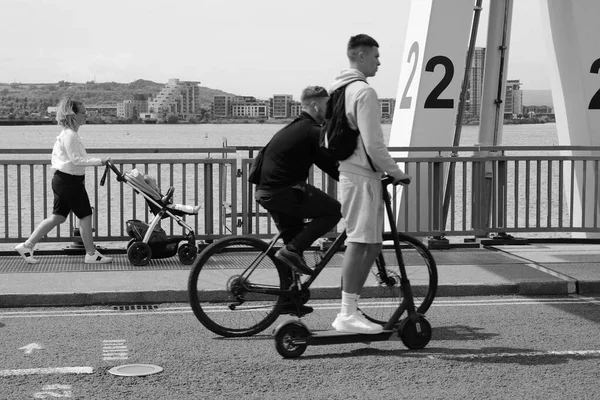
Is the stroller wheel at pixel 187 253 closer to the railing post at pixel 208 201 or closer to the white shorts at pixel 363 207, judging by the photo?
the railing post at pixel 208 201

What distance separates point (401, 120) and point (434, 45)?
3.86 ft

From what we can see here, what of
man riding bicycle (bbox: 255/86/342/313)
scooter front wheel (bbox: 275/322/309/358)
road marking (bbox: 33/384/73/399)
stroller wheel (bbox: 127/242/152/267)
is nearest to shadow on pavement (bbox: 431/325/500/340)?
man riding bicycle (bbox: 255/86/342/313)

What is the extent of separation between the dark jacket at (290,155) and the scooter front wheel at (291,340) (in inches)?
42.4

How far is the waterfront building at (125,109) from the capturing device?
252ft

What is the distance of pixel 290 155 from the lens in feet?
23.3

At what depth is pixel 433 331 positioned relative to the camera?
24.7ft

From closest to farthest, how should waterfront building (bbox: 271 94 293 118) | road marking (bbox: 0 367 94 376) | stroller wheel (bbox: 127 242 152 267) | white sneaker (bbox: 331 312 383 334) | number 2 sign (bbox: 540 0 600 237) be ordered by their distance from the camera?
road marking (bbox: 0 367 94 376), white sneaker (bbox: 331 312 383 334), stroller wheel (bbox: 127 242 152 267), number 2 sign (bbox: 540 0 600 237), waterfront building (bbox: 271 94 293 118)

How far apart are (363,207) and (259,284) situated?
39.7 inches

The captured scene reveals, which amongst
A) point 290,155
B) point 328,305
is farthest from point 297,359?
point 328,305

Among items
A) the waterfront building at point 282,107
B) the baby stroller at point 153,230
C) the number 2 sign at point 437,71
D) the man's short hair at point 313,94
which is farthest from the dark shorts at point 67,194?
the waterfront building at point 282,107

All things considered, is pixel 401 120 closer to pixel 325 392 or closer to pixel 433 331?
pixel 433 331

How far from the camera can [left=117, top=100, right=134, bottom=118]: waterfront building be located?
7694 cm

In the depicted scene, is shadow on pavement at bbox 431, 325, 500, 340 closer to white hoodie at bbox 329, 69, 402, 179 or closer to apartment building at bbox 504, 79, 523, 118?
white hoodie at bbox 329, 69, 402, 179

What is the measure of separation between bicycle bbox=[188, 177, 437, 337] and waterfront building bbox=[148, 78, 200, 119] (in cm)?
7418
